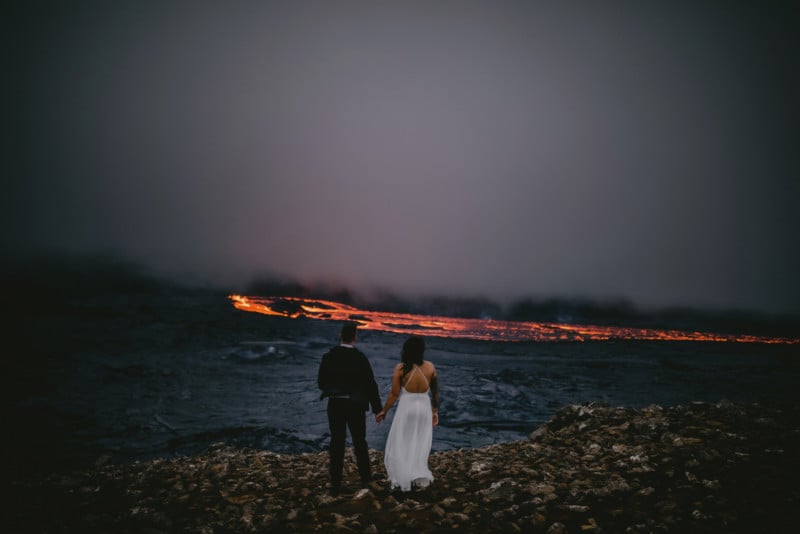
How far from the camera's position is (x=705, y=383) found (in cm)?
6281

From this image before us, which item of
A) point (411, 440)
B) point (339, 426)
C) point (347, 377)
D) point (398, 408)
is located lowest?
point (411, 440)

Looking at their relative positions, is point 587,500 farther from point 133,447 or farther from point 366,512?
point 133,447

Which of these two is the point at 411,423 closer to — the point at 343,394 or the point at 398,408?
the point at 398,408

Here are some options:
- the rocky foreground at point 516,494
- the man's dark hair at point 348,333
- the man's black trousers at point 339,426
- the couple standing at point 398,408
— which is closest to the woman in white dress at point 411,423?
the couple standing at point 398,408

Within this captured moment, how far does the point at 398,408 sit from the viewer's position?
9141 mm

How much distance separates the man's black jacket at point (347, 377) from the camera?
9.08 m

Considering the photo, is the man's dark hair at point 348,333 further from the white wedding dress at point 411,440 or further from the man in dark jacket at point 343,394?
the white wedding dress at point 411,440

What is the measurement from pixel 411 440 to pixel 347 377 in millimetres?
2055

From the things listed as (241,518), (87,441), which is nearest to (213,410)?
(87,441)

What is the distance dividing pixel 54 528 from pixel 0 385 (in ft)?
148

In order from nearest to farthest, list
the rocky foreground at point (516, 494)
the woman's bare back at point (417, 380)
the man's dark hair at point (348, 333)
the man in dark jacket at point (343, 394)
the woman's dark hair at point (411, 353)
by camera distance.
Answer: the rocky foreground at point (516, 494)
the woman's dark hair at point (411, 353)
the woman's bare back at point (417, 380)
the man in dark jacket at point (343, 394)
the man's dark hair at point (348, 333)

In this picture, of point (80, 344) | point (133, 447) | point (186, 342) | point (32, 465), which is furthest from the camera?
point (186, 342)

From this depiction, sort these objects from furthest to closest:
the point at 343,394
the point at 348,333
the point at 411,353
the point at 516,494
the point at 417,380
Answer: the point at 348,333 < the point at 343,394 < the point at 417,380 < the point at 411,353 < the point at 516,494

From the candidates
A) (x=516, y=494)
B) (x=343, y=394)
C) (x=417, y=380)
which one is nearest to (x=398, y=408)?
(x=417, y=380)
